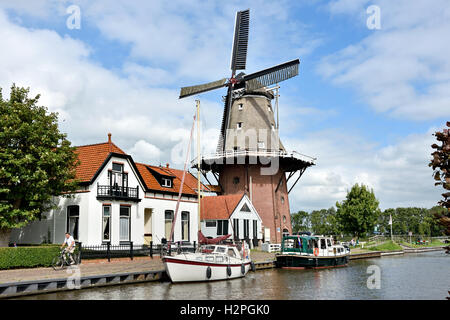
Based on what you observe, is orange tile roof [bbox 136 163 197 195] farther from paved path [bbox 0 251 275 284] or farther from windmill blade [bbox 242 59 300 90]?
windmill blade [bbox 242 59 300 90]

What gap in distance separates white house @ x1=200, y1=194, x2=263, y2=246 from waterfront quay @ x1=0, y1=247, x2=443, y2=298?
13.5 m

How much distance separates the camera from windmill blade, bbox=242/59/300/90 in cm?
4500

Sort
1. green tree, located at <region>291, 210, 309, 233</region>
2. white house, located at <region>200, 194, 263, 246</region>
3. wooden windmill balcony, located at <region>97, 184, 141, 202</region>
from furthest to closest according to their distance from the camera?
green tree, located at <region>291, 210, 309, 233</region> < white house, located at <region>200, 194, 263, 246</region> < wooden windmill balcony, located at <region>97, 184, 141, 202</region>

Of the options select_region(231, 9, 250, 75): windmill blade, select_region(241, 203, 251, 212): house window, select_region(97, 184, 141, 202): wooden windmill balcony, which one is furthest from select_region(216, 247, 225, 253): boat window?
select_region(231, 9, 250, 75): windmill blade

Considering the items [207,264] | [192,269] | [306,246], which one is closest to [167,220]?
[306,246]

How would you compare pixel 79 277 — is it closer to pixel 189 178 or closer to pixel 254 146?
pixel 189 178

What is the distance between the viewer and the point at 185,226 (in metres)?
34.0

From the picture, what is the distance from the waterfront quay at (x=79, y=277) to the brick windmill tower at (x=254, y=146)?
2092 cm

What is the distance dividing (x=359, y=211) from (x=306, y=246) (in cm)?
2724

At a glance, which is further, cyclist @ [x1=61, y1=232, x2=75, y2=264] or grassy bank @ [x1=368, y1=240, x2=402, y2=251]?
grassy bank @ [x1=368, y1=240, x2=402, y2=251]

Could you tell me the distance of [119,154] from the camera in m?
28.6
